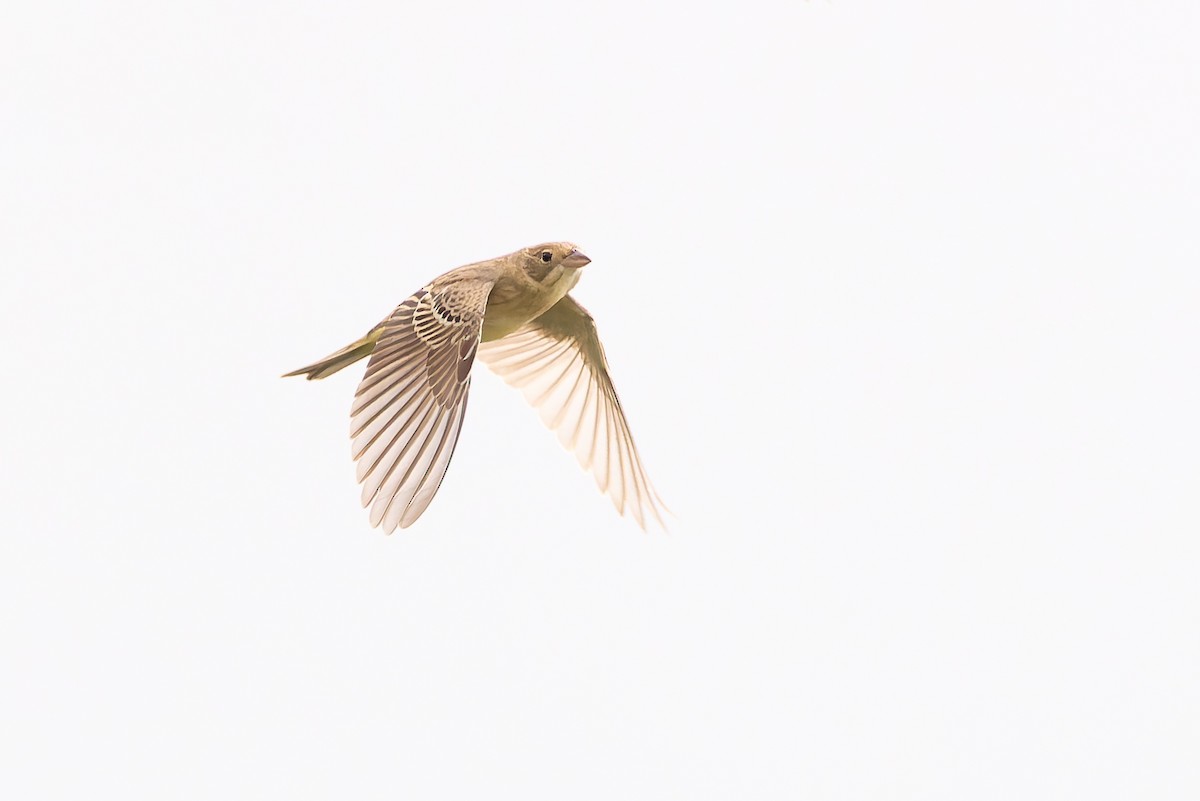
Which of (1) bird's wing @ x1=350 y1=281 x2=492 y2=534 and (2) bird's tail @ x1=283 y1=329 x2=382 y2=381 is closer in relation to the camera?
(1) bird's wing @ x1=350 y1=281 x2=492 y2=534

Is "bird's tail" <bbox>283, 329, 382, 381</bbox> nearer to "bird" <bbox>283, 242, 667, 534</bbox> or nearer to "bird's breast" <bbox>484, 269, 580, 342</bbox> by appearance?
"bird" <bbox>283, 242, 667, 534</bbox>

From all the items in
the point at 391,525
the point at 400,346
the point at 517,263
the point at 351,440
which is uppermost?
the point at 517,263

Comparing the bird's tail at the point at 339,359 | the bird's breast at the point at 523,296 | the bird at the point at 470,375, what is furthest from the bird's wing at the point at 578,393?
the bird's tail at the point at 339,359

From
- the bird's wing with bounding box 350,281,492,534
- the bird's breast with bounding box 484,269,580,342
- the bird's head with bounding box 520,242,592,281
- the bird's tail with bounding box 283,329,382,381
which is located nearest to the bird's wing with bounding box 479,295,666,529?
the bird's breast with bounding box 484,269,580,342

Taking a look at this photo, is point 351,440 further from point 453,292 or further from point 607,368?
point 607,368

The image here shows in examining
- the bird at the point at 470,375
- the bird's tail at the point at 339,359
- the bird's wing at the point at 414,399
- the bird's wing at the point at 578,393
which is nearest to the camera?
the bird's wing at the point at 414,399

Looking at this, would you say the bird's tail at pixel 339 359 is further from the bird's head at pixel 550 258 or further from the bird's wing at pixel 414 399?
the bird's head at pixel 550 258

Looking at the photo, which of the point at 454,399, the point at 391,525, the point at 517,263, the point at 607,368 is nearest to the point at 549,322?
the point at 607,368
